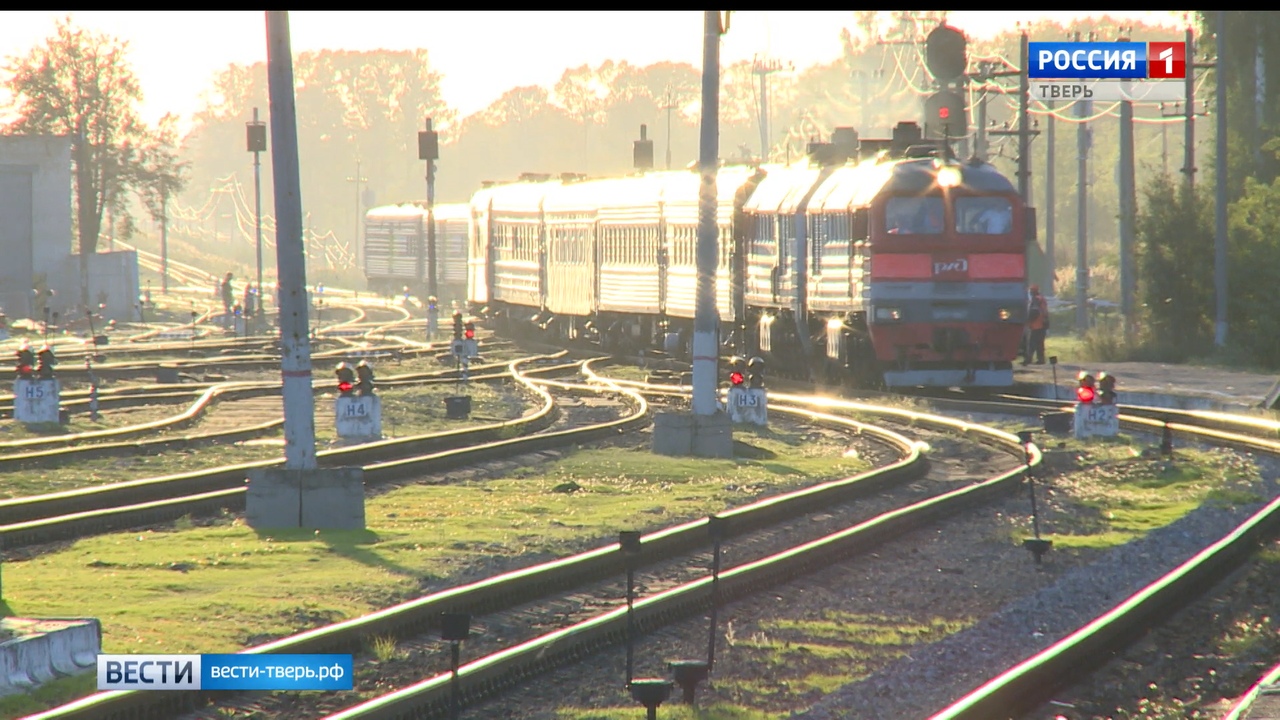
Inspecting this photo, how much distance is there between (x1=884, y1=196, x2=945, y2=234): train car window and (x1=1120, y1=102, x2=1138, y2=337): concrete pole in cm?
1457

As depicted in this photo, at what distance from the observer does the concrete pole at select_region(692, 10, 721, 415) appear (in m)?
17.8

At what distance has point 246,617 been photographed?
30.5 ft

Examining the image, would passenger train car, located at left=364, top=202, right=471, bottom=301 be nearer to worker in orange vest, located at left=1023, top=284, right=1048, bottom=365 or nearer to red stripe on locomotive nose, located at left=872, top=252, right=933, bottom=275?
worker in orange vest, located at left=1023, top=284, right=1048, bottom=365

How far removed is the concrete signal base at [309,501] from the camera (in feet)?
41.8

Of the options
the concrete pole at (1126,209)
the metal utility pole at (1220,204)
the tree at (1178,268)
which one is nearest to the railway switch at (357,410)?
the metal utility pole at (1220,204)

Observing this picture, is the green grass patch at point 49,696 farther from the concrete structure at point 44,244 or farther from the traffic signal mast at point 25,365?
the concrete structure at point 44,244

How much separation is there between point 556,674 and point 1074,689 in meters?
2.37

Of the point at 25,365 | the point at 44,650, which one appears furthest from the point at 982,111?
the point at 44,650

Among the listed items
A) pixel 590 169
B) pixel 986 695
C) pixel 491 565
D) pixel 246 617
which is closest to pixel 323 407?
pixel 491 565

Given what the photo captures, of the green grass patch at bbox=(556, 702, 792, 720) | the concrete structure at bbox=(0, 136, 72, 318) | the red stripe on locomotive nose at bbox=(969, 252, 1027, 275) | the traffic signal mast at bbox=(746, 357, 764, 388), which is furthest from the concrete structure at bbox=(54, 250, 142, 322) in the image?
the green grass patch at bbox=(556, 702, 792, 720)

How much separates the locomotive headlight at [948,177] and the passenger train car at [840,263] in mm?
22

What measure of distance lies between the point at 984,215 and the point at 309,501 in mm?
14070

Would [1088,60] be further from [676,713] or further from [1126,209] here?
[676,713]

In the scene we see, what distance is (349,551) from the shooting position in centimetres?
1169
